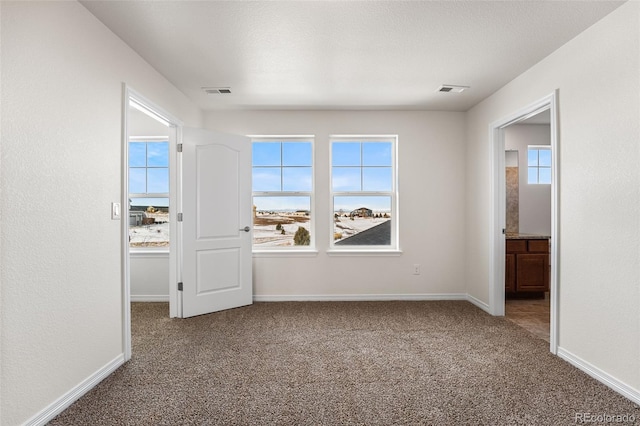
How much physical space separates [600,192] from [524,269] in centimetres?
239

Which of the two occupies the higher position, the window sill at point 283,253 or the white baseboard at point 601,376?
the window sill at point 283,253

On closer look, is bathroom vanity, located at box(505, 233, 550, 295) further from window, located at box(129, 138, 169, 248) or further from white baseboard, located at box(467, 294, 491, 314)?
window, located at box(129, 138, 169, 248)

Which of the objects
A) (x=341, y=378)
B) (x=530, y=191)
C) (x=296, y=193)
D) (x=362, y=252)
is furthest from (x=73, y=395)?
(x=530, y=191)

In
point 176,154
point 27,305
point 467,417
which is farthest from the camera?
point 176,154

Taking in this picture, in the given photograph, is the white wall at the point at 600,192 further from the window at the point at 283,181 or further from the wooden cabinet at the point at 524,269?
the window at the point at 283,181

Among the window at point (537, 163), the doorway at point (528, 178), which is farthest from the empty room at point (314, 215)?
the window at point (537, 163)

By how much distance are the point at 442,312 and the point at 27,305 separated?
12.1 feet

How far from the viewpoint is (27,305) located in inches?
72.2

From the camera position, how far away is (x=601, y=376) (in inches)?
93.4

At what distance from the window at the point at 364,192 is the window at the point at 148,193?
7.48 ft

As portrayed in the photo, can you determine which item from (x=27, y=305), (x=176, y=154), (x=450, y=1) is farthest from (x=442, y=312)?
(x=27, y=305)

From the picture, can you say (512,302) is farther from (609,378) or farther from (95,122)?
(95,122)

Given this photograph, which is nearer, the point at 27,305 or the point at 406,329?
the point at 27,305

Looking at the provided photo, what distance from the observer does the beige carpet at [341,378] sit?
6.59 ft
